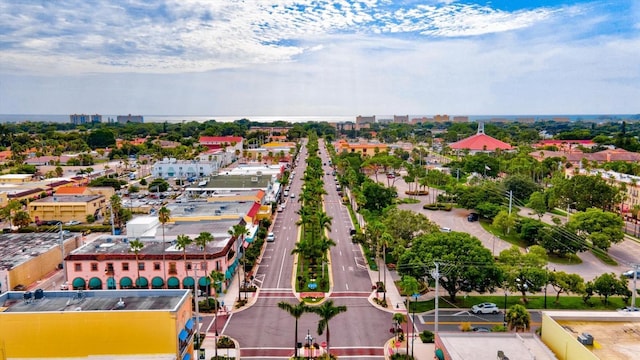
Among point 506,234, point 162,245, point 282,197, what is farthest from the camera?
point 282,197

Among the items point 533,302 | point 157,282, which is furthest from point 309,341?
point 533,302

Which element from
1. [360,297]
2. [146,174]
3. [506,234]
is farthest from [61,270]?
[146,174]

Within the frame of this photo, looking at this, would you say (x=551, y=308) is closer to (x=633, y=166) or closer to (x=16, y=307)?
(x=16, y=307)

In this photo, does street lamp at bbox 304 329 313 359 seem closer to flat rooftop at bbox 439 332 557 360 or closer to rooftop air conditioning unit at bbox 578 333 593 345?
flat rooftop at bbox 439 332 557 360

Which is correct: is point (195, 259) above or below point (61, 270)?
above

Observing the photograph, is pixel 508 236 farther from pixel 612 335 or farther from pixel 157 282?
pixel 157 282

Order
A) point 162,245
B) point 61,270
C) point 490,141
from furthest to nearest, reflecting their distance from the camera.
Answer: point 490,141 → point 61,270 → point 162,245
